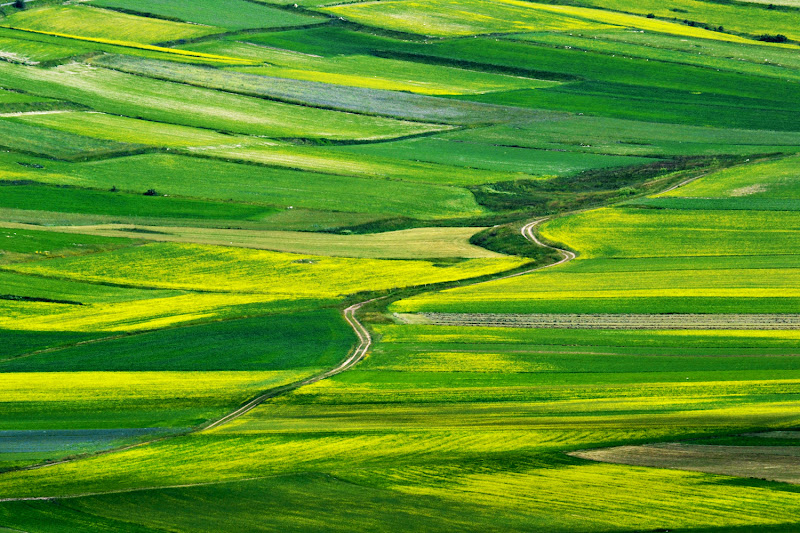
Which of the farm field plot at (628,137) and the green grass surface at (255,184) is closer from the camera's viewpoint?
the green grass surface at (255,184)

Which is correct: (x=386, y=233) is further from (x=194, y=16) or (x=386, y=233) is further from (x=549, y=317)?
(x=194, y=16)

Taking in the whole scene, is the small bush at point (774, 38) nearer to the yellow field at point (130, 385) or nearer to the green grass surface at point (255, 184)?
the green grass surface at point (255, 184)

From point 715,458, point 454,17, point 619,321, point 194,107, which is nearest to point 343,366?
point 619,321

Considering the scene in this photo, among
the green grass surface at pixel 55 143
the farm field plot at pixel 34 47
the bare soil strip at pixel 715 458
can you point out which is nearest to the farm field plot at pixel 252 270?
the green grass surface at pixel 55 143

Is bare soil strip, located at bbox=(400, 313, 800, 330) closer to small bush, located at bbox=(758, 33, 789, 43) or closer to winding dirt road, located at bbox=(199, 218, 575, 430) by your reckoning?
winding dirt road, located at bbox=(199, 218, 575, 430)

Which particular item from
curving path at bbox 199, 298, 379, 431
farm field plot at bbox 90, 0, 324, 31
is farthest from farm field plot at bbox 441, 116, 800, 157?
farm field plot at bbox 90, 0, 324, 31
